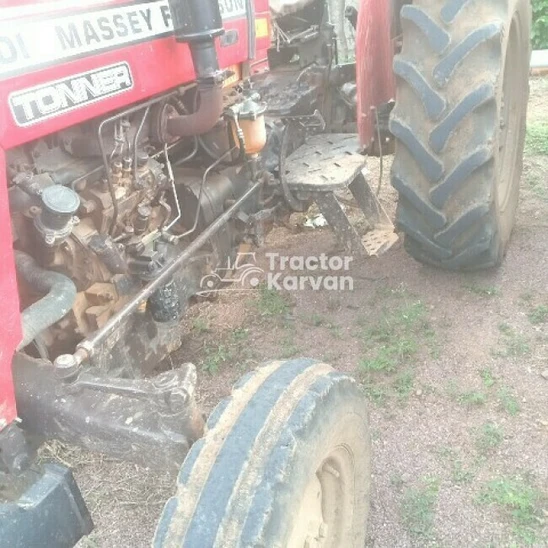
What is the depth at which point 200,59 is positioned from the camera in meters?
2.01

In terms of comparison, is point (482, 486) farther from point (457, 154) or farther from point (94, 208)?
point (94, 208)

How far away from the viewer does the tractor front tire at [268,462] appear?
1.30m

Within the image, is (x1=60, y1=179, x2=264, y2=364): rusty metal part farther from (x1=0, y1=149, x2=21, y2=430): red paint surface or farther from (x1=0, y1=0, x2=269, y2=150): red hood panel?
(x1=0, y1=0, x2=269, y2=150): red hood panel

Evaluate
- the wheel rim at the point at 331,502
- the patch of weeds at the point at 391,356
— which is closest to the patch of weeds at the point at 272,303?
the patch of weeds at the point at 391,356

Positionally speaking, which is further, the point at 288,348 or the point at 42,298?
the point at 288,348

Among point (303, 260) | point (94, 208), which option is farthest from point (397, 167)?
point (94, 208)

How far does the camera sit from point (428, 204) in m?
2.72

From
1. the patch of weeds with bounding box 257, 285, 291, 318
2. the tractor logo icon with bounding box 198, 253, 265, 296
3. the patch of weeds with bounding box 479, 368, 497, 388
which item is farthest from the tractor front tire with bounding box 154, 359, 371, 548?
the patch of weeds with bounding box 257, 285, 291, 318

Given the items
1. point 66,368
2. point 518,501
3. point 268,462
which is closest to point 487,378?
point 518,501

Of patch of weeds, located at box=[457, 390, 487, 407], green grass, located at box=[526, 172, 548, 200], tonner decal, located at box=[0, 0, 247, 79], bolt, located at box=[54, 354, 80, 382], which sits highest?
tonner decal, located at box=[0, 0, 247, 79]

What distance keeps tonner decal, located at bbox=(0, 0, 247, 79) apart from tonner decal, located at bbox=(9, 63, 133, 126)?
49mm

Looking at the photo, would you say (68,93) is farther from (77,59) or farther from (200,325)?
(200,325)

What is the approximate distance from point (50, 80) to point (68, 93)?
0.07 m

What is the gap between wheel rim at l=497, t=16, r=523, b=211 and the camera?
3250mm
